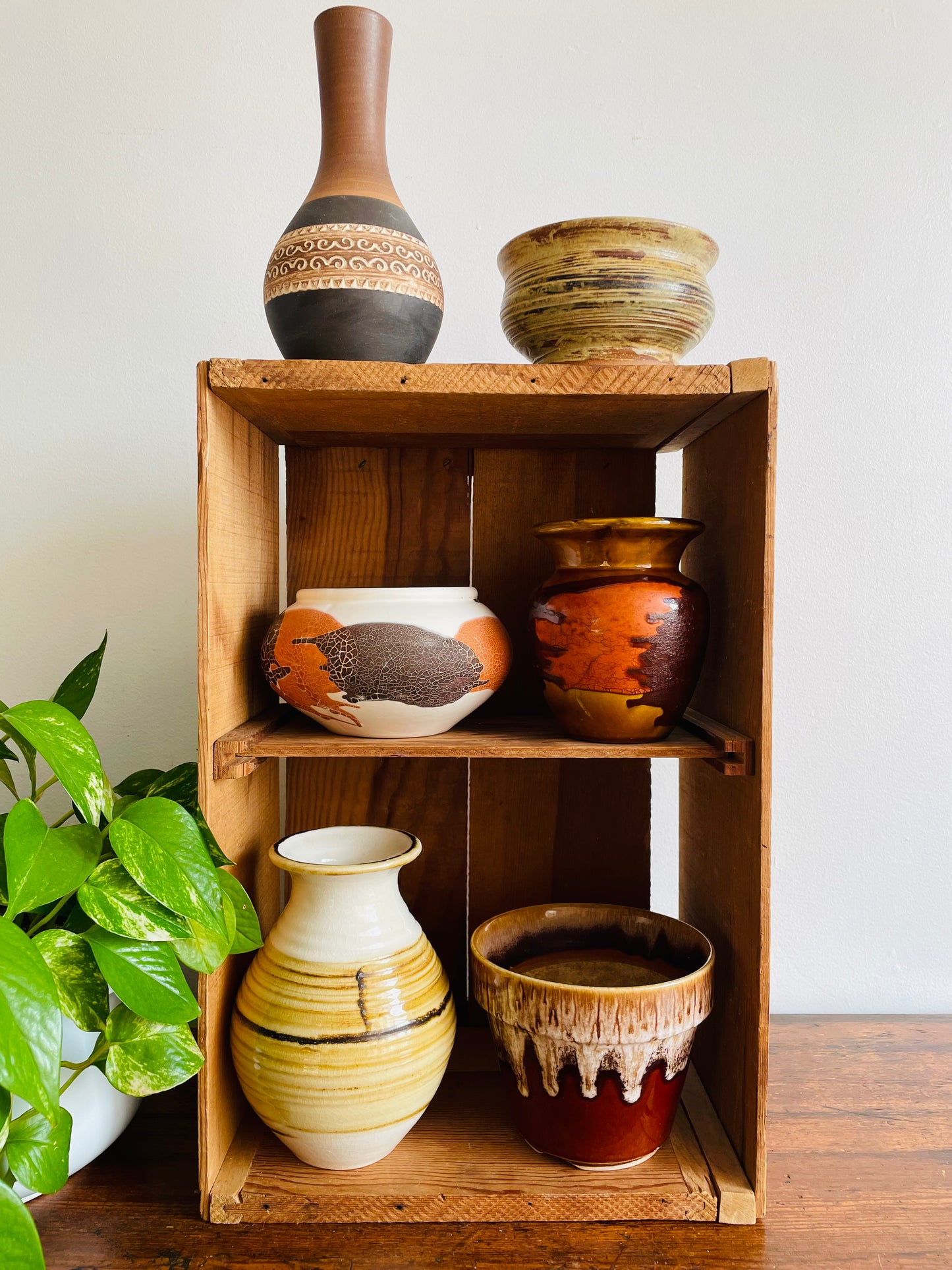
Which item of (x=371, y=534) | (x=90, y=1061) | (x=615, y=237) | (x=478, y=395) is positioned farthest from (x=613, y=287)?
(x=90, y=1061)

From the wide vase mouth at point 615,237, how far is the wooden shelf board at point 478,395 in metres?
0.11

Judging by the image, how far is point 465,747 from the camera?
77 centimetres

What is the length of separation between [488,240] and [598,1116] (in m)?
0.99

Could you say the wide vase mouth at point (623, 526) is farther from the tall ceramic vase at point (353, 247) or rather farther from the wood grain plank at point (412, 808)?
the wood grain plank at point (412, 808)

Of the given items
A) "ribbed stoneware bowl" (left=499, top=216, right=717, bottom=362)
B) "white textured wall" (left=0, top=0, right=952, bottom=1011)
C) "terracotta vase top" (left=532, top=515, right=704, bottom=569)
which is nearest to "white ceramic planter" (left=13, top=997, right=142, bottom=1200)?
"white textured wall" (left=0, top=0, right=952, bottom=1011)

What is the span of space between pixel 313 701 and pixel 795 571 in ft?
2.16

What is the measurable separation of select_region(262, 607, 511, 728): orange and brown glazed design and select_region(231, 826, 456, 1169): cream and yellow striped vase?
0.16m

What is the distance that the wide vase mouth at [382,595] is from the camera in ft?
2.63

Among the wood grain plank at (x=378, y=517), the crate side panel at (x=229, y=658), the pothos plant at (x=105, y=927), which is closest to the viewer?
Answer: the pothos plant at (x=105, y=927)

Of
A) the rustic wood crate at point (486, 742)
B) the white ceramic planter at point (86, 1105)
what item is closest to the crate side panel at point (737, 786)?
the rustic wood crate at point (486, 742)

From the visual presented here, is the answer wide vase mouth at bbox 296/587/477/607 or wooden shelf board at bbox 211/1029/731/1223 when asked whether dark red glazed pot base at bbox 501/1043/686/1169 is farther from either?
wide vase mouth at bbox 296/587/477/607

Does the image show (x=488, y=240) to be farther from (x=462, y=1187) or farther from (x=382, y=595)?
(x=462, y=1187)

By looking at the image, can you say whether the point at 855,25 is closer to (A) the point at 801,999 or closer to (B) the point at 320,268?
(B) the point at 320,268

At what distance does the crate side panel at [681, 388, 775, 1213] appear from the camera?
0.75 meters
